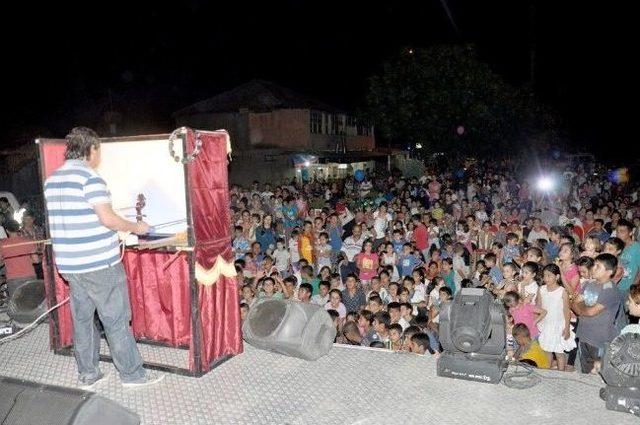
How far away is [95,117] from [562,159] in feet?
116

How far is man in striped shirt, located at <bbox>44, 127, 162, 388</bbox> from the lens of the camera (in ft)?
11.0

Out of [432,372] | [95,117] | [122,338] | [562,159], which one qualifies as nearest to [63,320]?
[122,338]

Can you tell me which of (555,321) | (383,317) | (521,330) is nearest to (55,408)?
(383,317)

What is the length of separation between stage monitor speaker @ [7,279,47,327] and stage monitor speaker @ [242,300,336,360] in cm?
229

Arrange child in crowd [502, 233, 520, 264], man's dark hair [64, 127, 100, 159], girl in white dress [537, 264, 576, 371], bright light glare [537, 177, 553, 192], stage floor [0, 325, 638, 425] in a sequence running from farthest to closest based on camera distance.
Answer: bright light glare [537, 177, 553, 192]
child in crowd [502, 233, 520, 264]
girl in white dress [537, 264, 576, 371]
man's dark hair [64, 127, 100, 159]
stage floor [0, 325, 638, 425]

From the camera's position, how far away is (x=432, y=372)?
12.7 feet

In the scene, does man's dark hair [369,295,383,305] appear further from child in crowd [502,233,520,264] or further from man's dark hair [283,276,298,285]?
child in crowd [502,233,520,264]

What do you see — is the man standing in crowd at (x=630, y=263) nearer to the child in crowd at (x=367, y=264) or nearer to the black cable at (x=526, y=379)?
the black cable at (x=526, y=379)

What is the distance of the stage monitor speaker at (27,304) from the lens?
16.9 ft

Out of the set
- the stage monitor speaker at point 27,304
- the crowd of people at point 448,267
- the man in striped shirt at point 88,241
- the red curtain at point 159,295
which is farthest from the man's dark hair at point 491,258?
the stage monitor speaker at point 27,304

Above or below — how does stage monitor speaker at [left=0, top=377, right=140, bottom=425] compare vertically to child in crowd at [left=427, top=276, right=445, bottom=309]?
above

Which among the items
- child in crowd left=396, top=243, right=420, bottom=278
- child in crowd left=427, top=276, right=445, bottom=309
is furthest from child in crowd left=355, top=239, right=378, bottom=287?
child in crowd left=427, top=276, right=445, bottom=309

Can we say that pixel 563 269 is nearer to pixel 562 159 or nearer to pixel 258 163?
pixel 258 163

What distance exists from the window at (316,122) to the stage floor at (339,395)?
88.2ft
